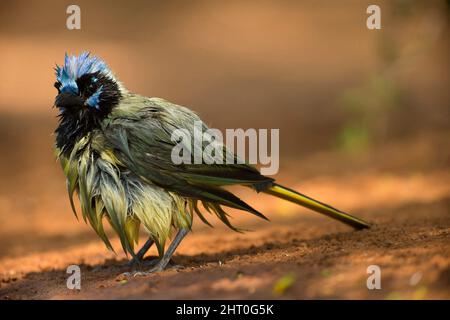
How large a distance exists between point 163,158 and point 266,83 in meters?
11.8

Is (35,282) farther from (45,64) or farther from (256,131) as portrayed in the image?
(45,64)

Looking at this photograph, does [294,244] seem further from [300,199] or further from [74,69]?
[74,69]

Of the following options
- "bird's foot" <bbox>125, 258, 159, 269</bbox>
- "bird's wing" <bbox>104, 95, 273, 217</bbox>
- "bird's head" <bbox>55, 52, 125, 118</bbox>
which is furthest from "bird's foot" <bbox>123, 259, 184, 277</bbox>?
"bird's head" <bbox>55, 52, 125, 118</bbox>

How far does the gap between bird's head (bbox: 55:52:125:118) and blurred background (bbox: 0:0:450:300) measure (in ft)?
8.18

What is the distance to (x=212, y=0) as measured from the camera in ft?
80.3

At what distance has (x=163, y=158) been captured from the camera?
4.98 metres

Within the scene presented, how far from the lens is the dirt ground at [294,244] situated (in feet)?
13.8

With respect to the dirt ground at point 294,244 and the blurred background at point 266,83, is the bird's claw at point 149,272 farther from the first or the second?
the blurred background at point 266,83

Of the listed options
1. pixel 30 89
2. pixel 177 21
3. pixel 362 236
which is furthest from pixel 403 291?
pixel 177 21

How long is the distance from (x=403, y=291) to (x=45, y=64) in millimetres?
14059

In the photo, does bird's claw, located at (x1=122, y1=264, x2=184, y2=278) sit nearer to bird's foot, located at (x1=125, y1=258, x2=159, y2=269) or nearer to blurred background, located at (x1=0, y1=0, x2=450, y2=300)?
bird's foot, located at (x1=125, y1=258, x2=159, y2=269)

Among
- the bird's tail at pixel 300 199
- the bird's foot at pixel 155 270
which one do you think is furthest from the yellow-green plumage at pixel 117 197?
the bird's tail at pixel 300 199

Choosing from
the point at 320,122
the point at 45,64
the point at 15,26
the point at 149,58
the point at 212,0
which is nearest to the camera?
the point at 320,122

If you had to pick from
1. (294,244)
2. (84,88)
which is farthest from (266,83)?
(84,88)
